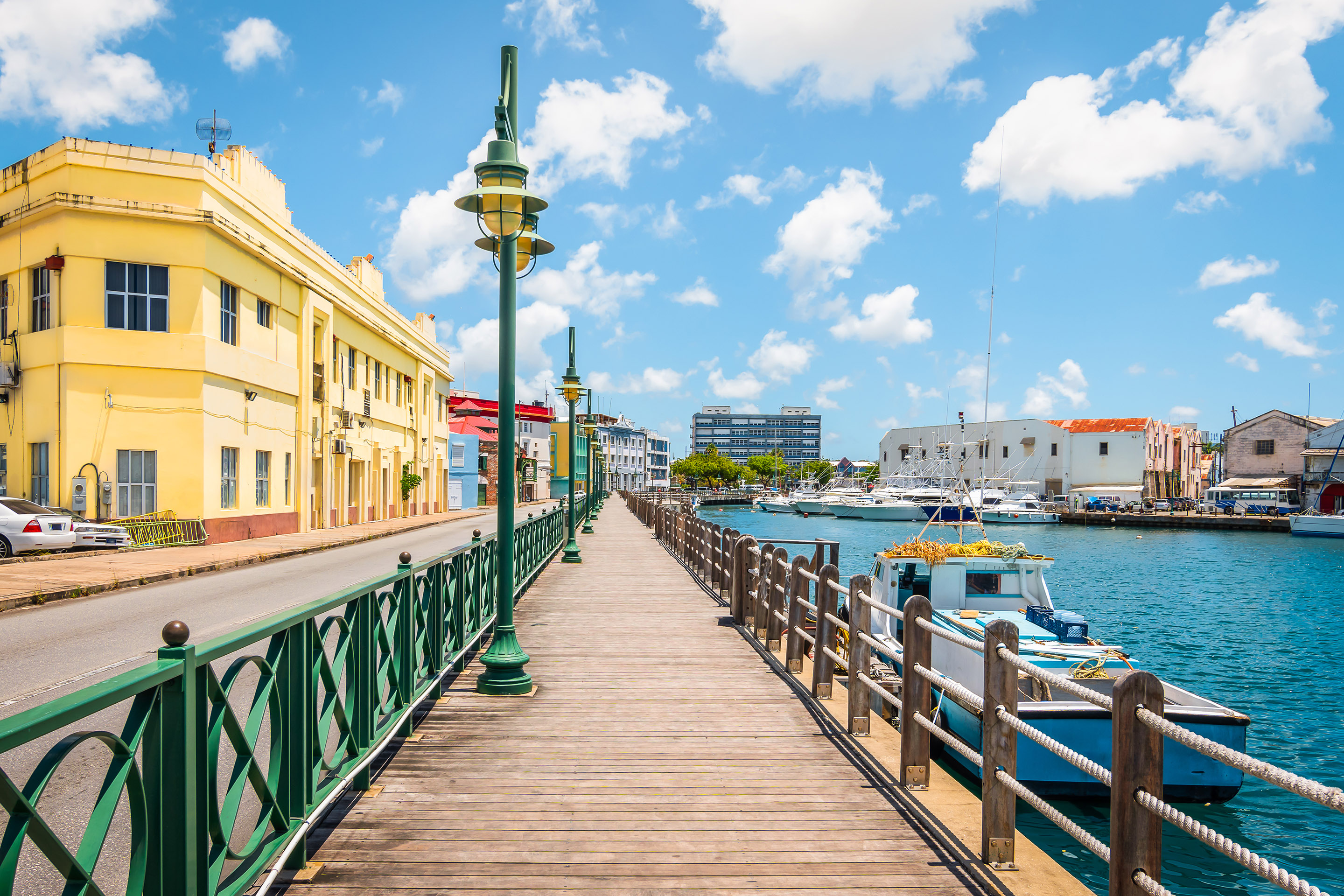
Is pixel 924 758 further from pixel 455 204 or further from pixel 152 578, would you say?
pixel 152 578

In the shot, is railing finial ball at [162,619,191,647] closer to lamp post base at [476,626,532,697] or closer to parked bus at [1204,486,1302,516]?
lamp post base at [476,626,532,697]

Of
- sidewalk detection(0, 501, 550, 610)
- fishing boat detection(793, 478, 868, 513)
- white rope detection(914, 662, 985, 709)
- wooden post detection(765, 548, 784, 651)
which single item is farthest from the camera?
fishing boat detection(793, 478, 868, 513)

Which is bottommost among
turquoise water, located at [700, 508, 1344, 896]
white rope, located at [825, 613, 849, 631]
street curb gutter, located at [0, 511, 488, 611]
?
turquoise water, located at [700, 508, 1344, 896]

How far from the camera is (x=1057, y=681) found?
3.75m

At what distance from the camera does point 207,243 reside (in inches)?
841

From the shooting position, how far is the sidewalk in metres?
13.4

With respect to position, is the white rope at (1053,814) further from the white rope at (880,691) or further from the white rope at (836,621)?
the white rope at (836,621)

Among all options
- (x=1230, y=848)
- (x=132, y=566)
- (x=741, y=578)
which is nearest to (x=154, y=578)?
(x=132, y=566)

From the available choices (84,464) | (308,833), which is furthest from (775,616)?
(84,464)

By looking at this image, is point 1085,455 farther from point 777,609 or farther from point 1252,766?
point 1252,766

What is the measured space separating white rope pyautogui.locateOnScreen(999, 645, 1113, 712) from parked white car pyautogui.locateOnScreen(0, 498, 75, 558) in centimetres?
2091

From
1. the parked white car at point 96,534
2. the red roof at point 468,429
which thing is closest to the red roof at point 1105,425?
the red roof at point 468,429

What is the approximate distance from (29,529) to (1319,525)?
7214cm

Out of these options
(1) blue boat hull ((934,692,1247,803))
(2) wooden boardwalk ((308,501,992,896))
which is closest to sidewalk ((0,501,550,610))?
A: (2) wooden boardwalk ((308,501,992,896))
